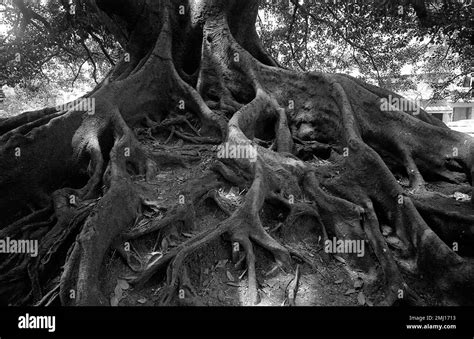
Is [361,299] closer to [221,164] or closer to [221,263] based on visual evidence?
[221,263]

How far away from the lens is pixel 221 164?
3834 mm

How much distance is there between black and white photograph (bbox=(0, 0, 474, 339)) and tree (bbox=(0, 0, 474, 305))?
2 centimetres

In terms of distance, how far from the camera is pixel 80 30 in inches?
305

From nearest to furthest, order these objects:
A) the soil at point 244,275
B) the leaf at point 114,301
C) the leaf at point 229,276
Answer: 1. the leaf at point 114,301
2. the soil at point 244,275
3. the leaf at point 229,276

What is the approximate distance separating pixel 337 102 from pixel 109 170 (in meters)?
2.83

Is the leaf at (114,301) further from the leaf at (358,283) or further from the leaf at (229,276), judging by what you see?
the leaf at (358,283)

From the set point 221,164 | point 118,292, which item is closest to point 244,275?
point 118,292

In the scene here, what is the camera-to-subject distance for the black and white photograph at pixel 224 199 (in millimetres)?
2662

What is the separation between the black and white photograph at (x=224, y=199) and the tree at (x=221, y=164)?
0.02 meters

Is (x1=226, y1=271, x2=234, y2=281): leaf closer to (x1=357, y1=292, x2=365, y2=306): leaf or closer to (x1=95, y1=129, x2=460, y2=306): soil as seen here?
(x1=95, y1=129, x2=460, y2=306): soil

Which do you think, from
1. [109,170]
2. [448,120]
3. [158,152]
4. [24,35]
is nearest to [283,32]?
[24,35]

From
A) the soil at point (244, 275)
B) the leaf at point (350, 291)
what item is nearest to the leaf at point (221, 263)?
the soil at point (244, 275)

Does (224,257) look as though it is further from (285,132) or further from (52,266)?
(285,132)

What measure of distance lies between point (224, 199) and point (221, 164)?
16.2 inches
